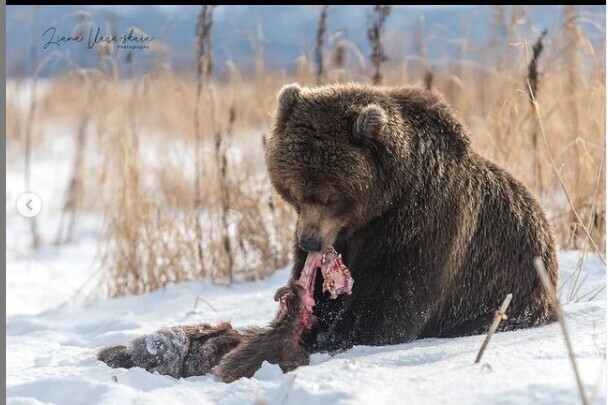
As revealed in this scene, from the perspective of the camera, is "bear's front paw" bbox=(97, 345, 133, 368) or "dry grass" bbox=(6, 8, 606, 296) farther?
"dry grass" bbox=(6, 8, 606, 296)

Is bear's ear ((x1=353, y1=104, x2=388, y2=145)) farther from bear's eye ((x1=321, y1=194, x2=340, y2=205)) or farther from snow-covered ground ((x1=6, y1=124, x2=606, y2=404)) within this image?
snow-covered ground ((x1=6, y1=124, x2=606, y2=404))

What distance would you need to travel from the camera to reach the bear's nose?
12.7 feet

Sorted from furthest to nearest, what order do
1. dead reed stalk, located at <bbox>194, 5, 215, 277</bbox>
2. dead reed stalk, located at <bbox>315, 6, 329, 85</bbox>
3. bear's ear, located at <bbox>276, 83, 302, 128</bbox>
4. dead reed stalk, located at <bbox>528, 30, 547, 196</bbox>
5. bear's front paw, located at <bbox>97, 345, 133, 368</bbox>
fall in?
dead reed stalk, located at <bbox>315, 6, 329, 85</bbox>, dead reed stalk, located at <bbox>194, 5, 215, 277</bbox>, dead reed stalk, located at <bbox>528, 30, 547, 196</bbox>, bear's ear, located at <bbox>276, 83, 302, 128</bbox>, bear's front paw, located at <bbox>97, 345, 133, 368</bbox>

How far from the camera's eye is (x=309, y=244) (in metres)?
3.87

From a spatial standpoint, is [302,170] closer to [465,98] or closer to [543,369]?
[543,369]

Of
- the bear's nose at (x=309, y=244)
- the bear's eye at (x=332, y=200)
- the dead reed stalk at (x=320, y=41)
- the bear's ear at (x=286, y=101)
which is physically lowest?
the bear's nose at (x=309, y=244)

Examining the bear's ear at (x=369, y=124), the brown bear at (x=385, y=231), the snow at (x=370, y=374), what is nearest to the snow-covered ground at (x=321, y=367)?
the snow at (x=370, y=374)

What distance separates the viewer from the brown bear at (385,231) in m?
3.92

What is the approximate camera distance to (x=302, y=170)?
155 inches

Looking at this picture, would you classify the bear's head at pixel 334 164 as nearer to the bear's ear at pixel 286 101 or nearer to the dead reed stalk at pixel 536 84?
the bear's ear at pixel 286 101

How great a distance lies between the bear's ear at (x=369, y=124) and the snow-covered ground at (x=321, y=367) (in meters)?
0.89

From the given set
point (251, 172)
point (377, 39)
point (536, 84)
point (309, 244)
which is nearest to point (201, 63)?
point (251, 172)

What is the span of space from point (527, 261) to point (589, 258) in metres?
1.53

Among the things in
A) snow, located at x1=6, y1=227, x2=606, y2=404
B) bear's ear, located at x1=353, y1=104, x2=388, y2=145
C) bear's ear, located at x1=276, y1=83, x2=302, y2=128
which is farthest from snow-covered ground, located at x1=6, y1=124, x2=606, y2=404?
bear's ear, located at x1=276, y1=83, x2=302, y2=128
